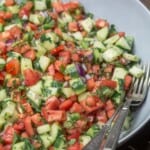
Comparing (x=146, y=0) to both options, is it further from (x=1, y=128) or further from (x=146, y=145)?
(x=1, y=128)

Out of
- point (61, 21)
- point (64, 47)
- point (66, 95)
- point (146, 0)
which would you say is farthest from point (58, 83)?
point (146, 0)

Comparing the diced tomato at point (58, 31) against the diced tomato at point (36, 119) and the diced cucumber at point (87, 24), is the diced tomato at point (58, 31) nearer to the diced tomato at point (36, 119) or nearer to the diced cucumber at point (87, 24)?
the diced cucumber at point (87, 24)

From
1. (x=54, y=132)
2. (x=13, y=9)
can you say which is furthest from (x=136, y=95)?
(x=13, y=9)

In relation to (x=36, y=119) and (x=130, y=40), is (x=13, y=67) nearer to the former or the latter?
Answer: (x=36, y=119)

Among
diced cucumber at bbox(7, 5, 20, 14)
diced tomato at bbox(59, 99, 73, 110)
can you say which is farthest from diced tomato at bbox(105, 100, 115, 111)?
diced cucumber at bbox(7, 5, 20, 14)

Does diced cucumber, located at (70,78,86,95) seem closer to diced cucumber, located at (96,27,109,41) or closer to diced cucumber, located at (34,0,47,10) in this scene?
diced cucumber, located at (96,27,109,41)
